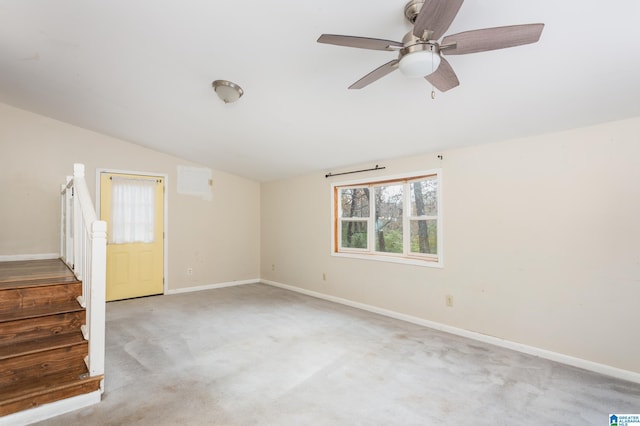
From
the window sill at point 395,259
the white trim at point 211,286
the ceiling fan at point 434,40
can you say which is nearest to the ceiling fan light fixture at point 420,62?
the ceiling fan at point 434,40

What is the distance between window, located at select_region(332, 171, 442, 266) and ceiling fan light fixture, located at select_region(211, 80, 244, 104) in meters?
2.23

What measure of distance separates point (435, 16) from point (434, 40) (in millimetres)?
226

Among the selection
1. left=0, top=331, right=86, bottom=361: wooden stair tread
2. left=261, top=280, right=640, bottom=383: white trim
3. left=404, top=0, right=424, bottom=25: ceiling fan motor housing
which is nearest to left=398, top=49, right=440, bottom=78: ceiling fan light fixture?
left=404, top=0, right=424, bottom=25: ceiling fan motor housing

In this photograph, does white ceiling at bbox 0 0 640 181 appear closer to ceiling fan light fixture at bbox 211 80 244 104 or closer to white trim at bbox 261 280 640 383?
ceiling fan light fixture at bbox 211 80 244 104

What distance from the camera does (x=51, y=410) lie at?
198cm

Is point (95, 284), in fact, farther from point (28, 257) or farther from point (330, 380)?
point (28, 257)

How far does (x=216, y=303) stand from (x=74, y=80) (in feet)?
10.9

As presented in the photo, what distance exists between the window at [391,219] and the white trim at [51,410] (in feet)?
10.8

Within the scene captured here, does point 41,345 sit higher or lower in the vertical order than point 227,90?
lower

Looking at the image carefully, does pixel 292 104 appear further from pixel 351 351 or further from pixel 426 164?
pixel 351 351

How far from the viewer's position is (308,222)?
5328mm

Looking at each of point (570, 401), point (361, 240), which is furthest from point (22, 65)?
point (570, 401)

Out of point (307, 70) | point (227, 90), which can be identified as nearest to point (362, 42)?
point (307, 70)

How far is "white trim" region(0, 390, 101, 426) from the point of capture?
1.87 meters
